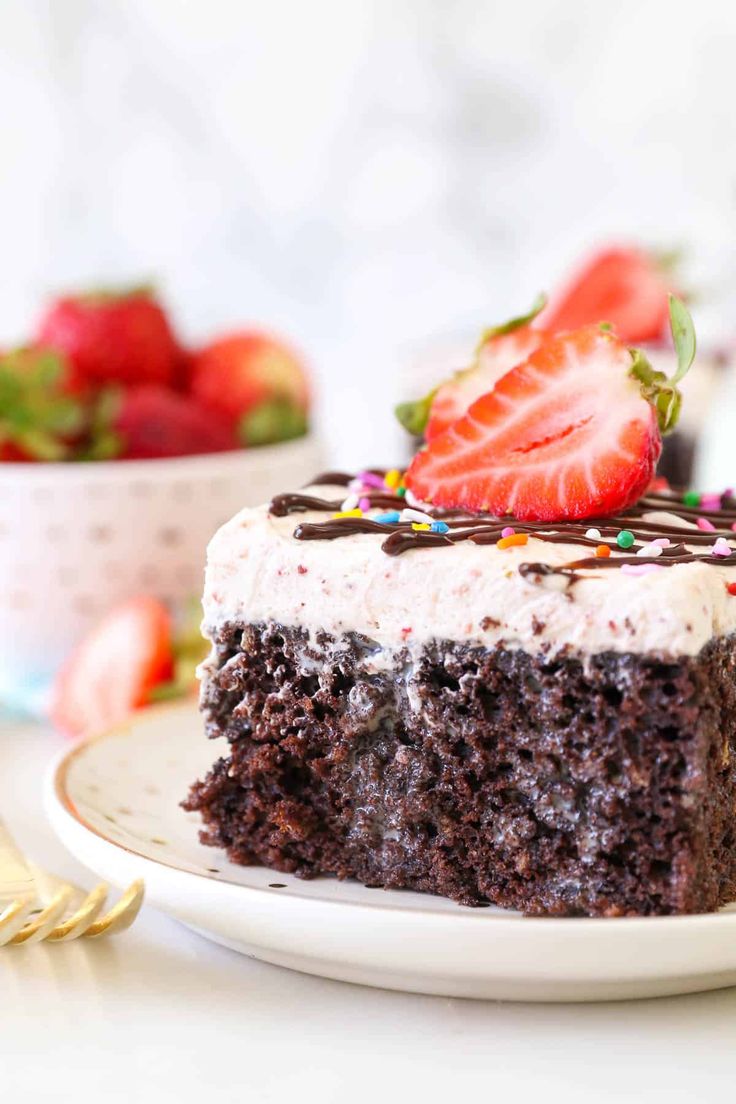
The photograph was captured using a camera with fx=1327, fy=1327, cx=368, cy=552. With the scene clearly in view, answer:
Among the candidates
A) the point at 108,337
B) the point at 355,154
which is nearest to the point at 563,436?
the point at 108,337

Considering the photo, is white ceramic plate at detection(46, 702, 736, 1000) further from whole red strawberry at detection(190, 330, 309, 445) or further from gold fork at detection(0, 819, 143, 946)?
whole red strawberry at detection(190, 330, 309, 445)

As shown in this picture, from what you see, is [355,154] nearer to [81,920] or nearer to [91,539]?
[91,539]

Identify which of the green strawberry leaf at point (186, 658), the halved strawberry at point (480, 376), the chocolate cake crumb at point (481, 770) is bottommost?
the green strawberry leaf at point (186, 658)

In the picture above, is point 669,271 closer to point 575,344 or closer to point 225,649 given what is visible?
point 575,344

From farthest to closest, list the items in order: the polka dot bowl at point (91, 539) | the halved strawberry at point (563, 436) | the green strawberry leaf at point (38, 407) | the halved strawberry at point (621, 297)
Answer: the halved strawberry at point (621, 297), the green strawberry leaf at point (38, 407), the polka dot bowl at point (91, 539), the halved strawberry at point (563, 436)

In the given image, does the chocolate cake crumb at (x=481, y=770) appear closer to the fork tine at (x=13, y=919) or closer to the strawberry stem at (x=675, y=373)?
the fork tine at (x=13, y=919)

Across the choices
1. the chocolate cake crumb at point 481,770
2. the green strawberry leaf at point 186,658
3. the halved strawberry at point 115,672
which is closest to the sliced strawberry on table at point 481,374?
the chocolate cake crumb at point 481,770
